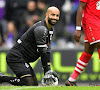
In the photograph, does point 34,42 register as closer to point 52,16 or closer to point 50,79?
point 52,16

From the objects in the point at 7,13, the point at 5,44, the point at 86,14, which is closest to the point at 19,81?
the point at 86,14

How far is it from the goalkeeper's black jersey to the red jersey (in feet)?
2.64

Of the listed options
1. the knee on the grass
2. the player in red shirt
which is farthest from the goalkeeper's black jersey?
the player in red shirt

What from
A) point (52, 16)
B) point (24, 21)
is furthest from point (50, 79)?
point (24, 21)

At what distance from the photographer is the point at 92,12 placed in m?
7.61

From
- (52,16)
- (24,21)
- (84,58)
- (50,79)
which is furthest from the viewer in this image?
(24,21)

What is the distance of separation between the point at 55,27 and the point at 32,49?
524cm

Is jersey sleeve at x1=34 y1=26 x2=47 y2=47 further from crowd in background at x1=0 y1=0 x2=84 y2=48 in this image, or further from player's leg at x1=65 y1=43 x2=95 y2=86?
crowd in background at x1=0 y1=0 x2=84 y2=48

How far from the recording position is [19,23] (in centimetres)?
1320

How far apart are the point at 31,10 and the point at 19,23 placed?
616mm

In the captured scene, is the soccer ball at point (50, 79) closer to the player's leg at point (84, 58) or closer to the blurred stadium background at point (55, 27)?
the player's leg at point (84, 58)

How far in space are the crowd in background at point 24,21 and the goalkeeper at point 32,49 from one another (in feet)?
15.7

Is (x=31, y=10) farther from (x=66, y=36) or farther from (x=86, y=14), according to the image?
(x=86, y=14)

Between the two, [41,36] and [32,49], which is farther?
[32,49]
